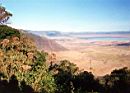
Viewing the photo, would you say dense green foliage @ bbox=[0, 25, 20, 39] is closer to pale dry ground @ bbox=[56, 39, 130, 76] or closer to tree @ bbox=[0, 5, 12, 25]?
tree @ bbox=[0, 5, 12, 25]

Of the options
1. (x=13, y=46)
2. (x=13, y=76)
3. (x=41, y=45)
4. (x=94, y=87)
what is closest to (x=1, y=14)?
(x=13, y=46)

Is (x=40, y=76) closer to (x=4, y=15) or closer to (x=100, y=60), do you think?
(x=4, y=15)

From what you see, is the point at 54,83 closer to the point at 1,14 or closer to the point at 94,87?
the point at 94,87

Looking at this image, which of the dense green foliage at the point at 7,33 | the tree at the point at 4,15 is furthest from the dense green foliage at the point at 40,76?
the tree at the point at 4,15

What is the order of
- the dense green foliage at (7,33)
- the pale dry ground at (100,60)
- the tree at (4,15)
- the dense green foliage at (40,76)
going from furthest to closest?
the pale dry ground at (100,60), the tree at (4,15), the dense green foliage at (7,33), the dense green foliage at (40,76)

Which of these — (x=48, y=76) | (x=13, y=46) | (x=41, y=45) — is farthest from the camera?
(x=41, y=45)

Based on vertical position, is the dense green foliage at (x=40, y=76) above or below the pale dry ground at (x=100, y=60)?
above

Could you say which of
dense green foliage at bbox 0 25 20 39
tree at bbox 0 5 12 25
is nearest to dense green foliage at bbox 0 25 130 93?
dense green foliage at bbox 0 25 20 39

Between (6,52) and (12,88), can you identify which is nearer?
(12,88)

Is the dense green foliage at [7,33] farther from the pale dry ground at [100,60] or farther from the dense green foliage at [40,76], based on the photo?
the pale dry ground at [100,60]
